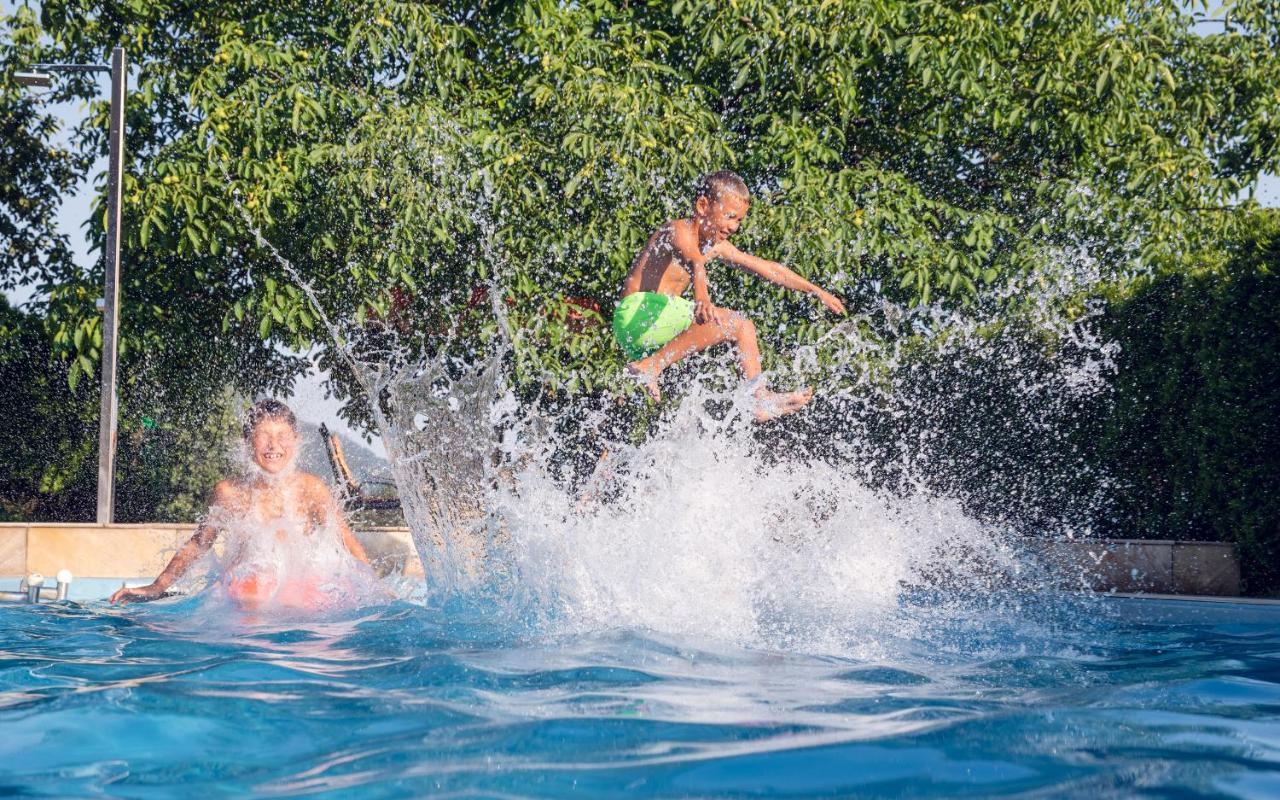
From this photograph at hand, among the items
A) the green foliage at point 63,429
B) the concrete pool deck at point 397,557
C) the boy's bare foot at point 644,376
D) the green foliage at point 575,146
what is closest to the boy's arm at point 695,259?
the boy's bare foot at point 644,376

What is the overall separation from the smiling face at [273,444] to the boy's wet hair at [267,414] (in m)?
0.01

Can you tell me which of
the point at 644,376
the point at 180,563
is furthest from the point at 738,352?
the point at 180,563

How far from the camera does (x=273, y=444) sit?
6035mm

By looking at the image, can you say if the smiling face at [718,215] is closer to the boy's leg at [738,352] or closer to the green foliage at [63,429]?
the boy's leg at [738,352]

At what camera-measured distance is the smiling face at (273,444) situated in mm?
5992

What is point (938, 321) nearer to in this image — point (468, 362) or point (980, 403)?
point (980, 403)

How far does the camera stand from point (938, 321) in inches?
408

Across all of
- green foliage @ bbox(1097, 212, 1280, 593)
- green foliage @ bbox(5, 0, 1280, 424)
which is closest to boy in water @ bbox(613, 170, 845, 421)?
green foliage @ bbox(5, 0, 1280, 424)

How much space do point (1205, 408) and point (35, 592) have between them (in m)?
7.65

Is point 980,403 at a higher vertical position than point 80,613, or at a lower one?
higher

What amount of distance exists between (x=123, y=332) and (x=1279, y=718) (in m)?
8.79

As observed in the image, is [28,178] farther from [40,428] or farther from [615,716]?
[615,716]

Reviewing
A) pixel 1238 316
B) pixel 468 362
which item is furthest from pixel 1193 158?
pixel 468 362

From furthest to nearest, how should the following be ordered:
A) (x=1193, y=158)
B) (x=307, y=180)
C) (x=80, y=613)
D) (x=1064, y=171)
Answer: (x=1064, y=171), (x=1193, y=158), (x=307, y=180), (x=80, y=613)
